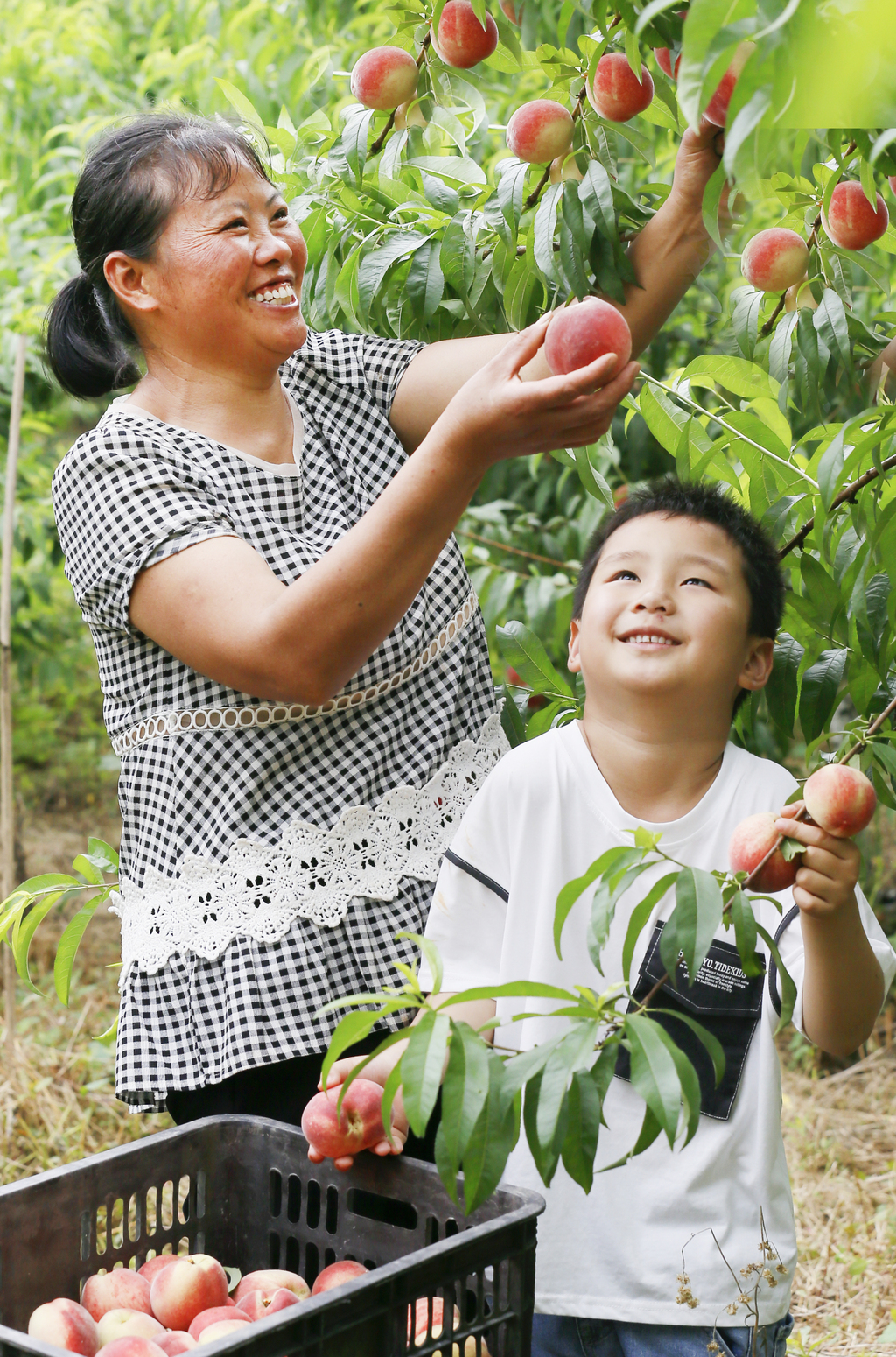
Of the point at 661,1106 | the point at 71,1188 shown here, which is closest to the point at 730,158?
the point at 661,1106

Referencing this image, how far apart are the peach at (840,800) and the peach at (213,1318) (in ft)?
2.07

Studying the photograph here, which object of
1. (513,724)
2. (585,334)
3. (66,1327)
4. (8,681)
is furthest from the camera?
(8,681)

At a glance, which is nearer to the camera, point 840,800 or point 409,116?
point 840,800

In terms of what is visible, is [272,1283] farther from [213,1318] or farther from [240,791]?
[240,791]

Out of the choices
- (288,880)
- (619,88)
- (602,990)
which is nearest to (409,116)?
(619,88)

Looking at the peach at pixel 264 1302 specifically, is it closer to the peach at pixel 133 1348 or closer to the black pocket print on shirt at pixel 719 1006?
the peach at pixel 133 1348

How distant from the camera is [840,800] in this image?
1045mm

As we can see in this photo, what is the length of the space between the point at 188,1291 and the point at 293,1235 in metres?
0.16

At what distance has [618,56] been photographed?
4.85 ft

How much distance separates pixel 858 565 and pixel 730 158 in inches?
28.8

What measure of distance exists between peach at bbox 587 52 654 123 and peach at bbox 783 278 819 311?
0.29 meters

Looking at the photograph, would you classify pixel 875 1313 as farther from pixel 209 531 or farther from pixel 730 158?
pixel 730 158

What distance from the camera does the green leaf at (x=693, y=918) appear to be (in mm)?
929

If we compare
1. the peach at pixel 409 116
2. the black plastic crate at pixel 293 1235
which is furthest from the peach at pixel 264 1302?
the peach at pixel 409 116
